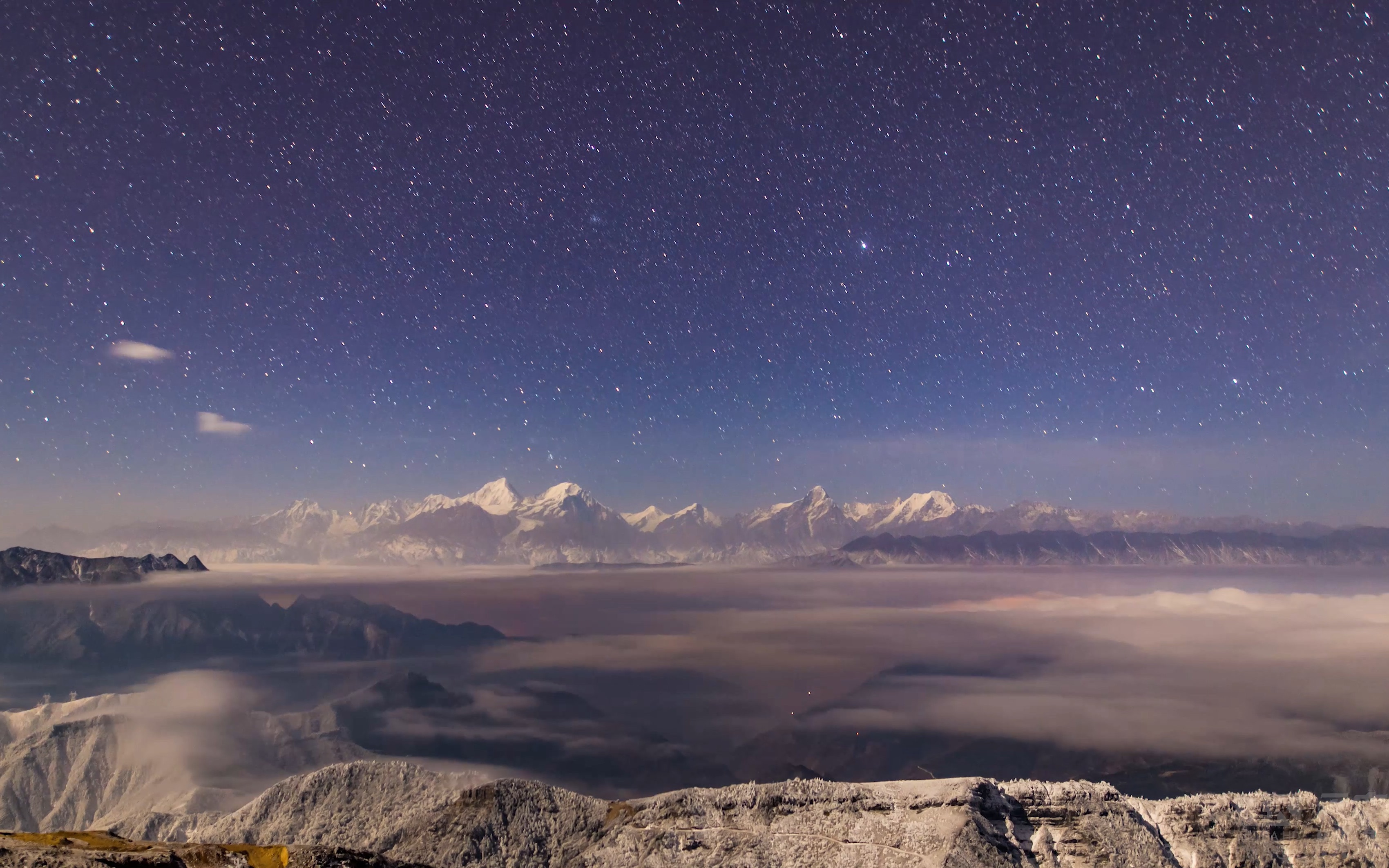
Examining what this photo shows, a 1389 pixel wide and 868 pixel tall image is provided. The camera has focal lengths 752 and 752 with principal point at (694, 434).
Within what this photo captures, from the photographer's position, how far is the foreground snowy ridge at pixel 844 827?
110 meters

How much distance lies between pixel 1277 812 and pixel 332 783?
6798 inches

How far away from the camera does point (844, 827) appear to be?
4483 inches

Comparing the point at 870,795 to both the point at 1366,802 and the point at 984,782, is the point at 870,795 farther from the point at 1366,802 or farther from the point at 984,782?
the point at 1366,802

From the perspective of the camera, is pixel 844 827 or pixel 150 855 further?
pixel 844 827

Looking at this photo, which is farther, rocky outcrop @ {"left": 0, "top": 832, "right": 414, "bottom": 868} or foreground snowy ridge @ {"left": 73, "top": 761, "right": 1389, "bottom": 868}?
foreground snowy ridge @ {"left": 73, "top": 761, "right": 1389, "bottom": 868}

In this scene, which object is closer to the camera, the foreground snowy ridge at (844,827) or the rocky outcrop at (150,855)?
the rocky outcrop at (150,855)

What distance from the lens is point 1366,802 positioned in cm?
13650

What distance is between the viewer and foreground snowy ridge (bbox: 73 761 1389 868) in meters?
110

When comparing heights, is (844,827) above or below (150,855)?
below

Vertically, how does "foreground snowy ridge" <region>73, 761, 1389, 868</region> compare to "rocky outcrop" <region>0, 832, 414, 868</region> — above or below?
below

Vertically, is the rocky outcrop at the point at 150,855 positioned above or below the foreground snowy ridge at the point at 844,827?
above

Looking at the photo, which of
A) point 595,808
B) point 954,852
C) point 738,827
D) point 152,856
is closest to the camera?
point 152,856

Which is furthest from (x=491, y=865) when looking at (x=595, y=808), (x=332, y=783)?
(x=332, y=783)

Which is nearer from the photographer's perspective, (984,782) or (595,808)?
(984,782)
